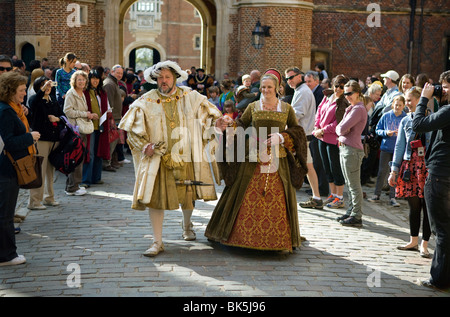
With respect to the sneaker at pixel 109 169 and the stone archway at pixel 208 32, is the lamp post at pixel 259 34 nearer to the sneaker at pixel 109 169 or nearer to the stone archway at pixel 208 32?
the stone archway at pixel 208 32

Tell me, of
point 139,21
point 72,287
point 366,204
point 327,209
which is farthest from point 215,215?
point 139,21

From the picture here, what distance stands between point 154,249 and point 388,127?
504 centimetres

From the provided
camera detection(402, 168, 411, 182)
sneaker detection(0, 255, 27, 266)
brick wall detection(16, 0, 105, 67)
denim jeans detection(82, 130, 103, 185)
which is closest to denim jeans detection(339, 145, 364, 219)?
camera detection(402, 168, 411, 182)

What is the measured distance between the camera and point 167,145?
19.8 feet

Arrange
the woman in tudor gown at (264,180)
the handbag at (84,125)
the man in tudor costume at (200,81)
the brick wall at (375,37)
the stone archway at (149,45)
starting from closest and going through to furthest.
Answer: the woman in tudor gown at (264,180) → the handbag at (84,125) → the man in tudor costume at (200,81) → the brick wall at (375,37) → the stone archway at (149,45)

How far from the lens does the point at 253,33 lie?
19609mm

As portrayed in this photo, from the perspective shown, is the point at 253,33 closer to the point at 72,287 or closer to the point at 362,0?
the point at 362,0

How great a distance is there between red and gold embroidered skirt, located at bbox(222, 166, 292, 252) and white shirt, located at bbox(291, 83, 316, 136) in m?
3.00

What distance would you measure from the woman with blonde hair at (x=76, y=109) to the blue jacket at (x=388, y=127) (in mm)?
4477

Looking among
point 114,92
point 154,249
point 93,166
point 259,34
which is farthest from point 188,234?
point 259,34

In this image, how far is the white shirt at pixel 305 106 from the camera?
8.88 meters

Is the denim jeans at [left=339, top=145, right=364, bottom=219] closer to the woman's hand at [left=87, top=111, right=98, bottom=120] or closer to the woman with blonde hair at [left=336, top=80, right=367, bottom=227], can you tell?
the woman with blonde hair at [left=336, top=80, right=367, bottom=227]

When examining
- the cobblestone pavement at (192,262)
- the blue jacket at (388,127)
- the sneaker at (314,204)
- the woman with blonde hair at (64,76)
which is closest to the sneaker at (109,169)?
the woman with blonde hair at (64,76)
